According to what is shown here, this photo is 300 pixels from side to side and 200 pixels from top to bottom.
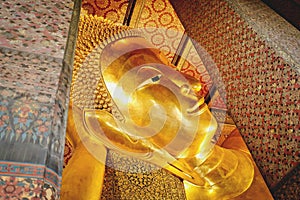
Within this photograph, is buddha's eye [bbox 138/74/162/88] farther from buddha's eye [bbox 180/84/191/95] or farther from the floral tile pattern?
the floral tile pattern

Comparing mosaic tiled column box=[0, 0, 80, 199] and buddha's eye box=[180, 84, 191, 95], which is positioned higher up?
mosaic tiled column box=[0, 0, 80, 199]

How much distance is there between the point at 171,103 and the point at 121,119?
374 millimetres

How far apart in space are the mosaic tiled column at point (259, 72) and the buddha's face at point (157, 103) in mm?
375

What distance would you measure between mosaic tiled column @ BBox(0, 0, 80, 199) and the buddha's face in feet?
2.45

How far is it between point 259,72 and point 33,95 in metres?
1.02

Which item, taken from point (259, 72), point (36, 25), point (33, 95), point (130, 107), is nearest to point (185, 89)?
point (130, 107)

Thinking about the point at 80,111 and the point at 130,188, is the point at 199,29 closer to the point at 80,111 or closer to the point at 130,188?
A: the point at 80,111

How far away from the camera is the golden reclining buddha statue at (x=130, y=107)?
205 cm

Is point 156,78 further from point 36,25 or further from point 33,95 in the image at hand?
point 33,95

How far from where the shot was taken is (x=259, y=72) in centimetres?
141

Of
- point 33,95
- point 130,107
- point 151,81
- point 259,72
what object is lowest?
point 130,107

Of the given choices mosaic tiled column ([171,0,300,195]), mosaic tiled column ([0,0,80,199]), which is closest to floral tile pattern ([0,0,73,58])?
mosaic tiled column ([0,0,80,199])

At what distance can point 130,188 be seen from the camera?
2217 millimetres

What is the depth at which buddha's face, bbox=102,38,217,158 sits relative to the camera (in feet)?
6.70
